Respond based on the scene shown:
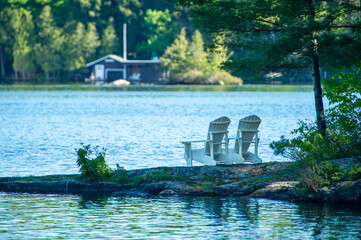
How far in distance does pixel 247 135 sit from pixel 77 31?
94743 mm

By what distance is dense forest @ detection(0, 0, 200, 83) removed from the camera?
109 meters

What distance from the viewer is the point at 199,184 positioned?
13.7 metres

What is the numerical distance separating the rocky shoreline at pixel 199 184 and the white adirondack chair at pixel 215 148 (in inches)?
28.6

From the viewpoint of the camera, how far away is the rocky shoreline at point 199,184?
13164mm

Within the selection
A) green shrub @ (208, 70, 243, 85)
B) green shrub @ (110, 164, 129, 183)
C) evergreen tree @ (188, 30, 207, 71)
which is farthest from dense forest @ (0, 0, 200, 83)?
green shrub @ (110, 164, 129, 183)

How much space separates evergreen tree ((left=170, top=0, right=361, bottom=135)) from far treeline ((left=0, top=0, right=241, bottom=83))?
8695cm

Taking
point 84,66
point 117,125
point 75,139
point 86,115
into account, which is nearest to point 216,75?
point 84,66

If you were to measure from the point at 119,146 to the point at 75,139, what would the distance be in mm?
3863

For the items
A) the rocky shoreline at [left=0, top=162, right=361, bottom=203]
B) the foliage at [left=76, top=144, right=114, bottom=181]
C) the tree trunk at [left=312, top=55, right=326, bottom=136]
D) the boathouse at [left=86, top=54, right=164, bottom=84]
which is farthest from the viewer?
the boathouse at [left=86, top=54, right=164, bottom=84]

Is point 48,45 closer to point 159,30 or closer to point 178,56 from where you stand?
point 159,30

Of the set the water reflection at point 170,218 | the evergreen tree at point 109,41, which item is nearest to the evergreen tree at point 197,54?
the evergreen tree at point 109,41

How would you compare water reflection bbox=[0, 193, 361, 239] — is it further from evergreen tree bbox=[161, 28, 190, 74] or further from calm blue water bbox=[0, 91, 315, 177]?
evergreen tree bbox=[161, 28, 190, 74]

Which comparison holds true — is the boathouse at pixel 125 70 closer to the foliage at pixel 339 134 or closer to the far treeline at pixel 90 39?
the far treeline at pixel 90 39

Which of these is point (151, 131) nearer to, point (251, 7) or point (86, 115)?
point (86, 115)
